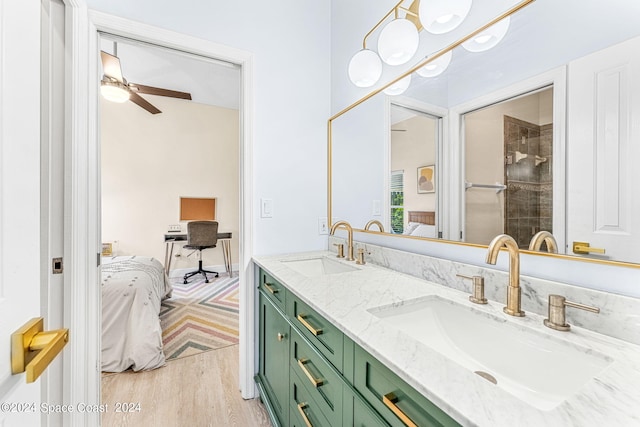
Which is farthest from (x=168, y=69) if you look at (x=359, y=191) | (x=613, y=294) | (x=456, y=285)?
(x=613, y=294)

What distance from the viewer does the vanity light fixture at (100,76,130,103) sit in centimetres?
255

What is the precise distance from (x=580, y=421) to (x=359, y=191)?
4.80 feet

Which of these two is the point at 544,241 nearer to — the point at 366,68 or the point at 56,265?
the point at 366,68

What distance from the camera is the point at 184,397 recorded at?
1688 millimetres

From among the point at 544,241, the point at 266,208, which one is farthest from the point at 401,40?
the point at 266,208

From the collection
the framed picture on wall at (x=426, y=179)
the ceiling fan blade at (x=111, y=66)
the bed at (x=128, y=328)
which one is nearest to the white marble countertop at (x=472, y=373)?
the framed picture on wall at (x=426, y=179)

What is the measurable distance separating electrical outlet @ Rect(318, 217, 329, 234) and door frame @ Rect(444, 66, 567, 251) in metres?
0.97

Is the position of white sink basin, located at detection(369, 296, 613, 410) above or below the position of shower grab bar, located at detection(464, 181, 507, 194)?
below

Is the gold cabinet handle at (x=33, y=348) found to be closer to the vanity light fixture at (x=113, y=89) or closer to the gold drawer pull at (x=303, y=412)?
the gold drawer pull at (x=303, y=412)

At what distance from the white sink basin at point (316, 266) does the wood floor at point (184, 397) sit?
0.83 metres

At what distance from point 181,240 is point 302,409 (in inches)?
152

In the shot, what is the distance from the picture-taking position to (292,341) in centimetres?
116

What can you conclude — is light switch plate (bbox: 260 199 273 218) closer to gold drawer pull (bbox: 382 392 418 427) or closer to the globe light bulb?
the globe light bulb

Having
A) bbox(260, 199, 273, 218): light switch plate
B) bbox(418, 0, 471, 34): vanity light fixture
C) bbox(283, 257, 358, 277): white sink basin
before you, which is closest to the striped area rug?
bbox(283, 257, 358, 277): white sink basin
